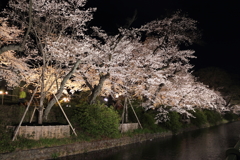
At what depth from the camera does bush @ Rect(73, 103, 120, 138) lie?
1395cm

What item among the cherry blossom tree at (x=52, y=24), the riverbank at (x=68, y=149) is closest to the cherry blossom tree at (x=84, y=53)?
the cherry blossom tree at (x=52, y=24)

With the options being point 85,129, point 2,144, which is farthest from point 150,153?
point 2,144

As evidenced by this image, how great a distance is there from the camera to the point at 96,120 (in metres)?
14.0

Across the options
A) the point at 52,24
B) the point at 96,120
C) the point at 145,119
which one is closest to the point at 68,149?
the point at 96,120

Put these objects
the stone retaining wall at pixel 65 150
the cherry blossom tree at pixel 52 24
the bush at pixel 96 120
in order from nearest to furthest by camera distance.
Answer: the stone retaining wall at pixel 65 150, the cherry blossom tree at pixel 52 24, the bush at pixel 96 120

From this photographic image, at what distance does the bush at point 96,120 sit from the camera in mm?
13955

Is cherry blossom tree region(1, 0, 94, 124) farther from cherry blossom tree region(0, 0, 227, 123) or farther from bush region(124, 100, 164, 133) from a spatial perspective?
bush region(124, 100, 164, 133)

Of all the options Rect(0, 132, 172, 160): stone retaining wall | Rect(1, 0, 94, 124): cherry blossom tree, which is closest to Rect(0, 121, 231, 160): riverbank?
Rect(0, 132, 172, 160): stone retaining wall

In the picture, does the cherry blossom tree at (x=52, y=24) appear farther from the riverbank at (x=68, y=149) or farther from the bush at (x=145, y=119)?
the bush at (x=145, y=119)

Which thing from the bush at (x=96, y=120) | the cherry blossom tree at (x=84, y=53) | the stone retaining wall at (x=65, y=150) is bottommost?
the stone retaining wall at (x=65, y=150)

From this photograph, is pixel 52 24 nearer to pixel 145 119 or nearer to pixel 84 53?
pixel 84 53

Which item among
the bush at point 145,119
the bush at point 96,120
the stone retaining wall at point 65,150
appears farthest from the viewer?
the bush at point 145,119

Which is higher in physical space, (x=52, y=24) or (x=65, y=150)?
(x=52, y=24)

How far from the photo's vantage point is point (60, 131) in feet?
40.5
